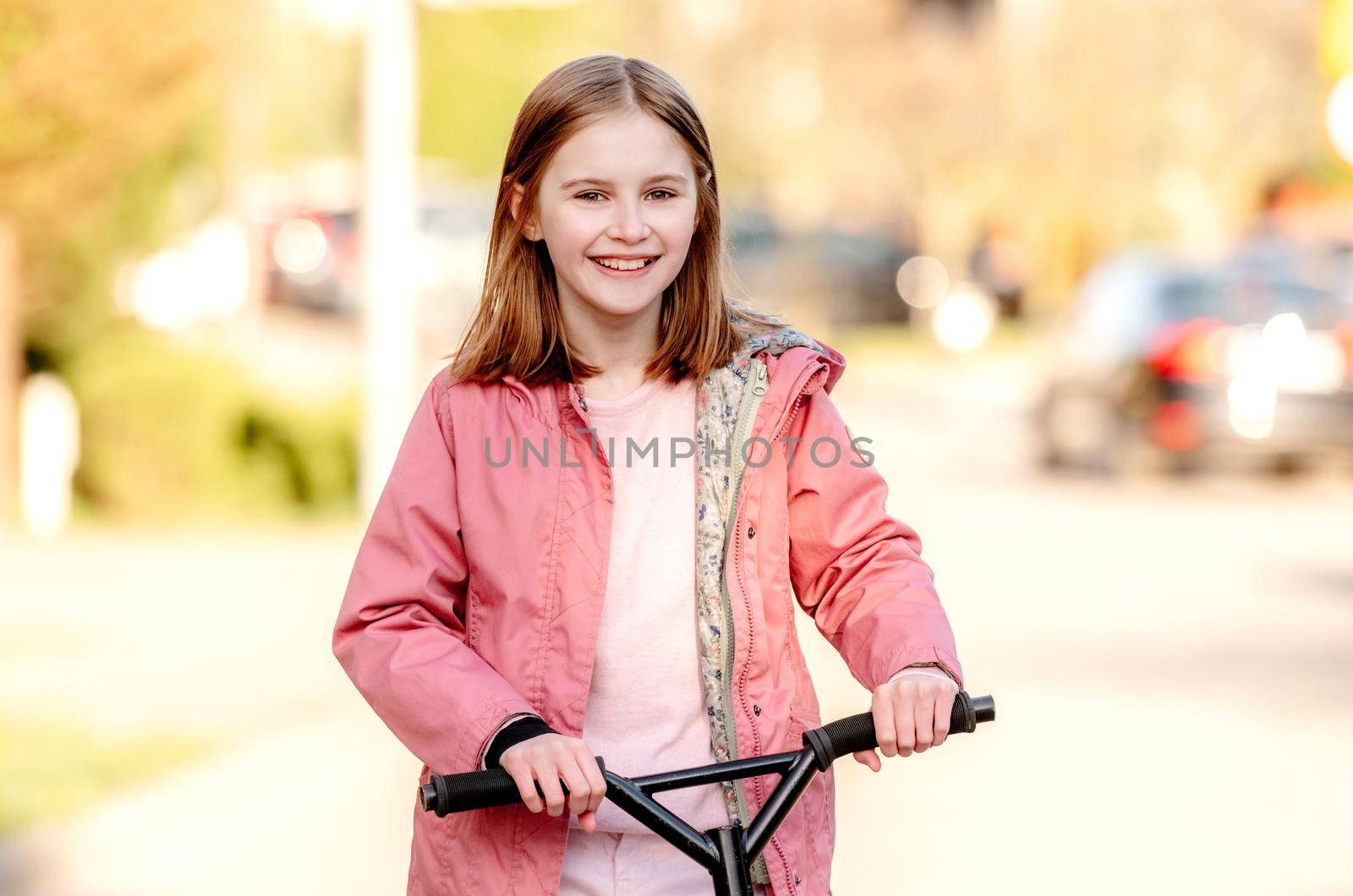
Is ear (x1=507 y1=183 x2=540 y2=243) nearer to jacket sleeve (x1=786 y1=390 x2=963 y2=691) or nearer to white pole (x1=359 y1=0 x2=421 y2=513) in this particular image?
jacket sleeve (x1=786 y1=390 x2=963 y2=691)

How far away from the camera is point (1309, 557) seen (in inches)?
467

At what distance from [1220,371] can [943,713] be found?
12.7 metres

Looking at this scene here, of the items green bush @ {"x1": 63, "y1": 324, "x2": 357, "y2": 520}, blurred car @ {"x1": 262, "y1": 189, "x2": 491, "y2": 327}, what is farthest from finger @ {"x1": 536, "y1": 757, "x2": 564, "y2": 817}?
blurred car @ {"x1": 262, "y1": 189, "x2": 491, "y2": 327}

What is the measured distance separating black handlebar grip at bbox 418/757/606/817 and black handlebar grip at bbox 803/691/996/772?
0.27 metres

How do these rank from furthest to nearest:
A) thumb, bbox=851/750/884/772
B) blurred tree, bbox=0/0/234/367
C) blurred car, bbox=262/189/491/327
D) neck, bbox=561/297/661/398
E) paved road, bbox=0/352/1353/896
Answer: blurred car, bbox=262/189/491/327, blurred tree, bbox=0/0/234/367, paved road, bbox=0/352/1353/896, neck, bbox=561/297/661/398, thumb, bbox=851/750/884/772

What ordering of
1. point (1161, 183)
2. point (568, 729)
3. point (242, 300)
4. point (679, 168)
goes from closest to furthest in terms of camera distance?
1. point (568, 729)
2. point (679, 168)
3. point (242, 300)
4. point (1161, 183)

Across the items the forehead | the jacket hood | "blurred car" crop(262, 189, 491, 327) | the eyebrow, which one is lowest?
the jacket hood

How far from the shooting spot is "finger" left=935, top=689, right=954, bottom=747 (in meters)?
2.48

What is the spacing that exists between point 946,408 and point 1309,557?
1044cm

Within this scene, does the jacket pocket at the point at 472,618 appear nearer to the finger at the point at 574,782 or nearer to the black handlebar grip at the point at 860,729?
the finger at the point at 574,782

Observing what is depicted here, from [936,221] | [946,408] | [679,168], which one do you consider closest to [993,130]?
[936,221]

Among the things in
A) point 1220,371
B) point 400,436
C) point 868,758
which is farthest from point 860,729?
point 1220,371

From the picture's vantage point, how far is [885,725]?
2.47 metres

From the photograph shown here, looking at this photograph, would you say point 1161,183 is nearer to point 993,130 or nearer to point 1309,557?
A: point 993,130
